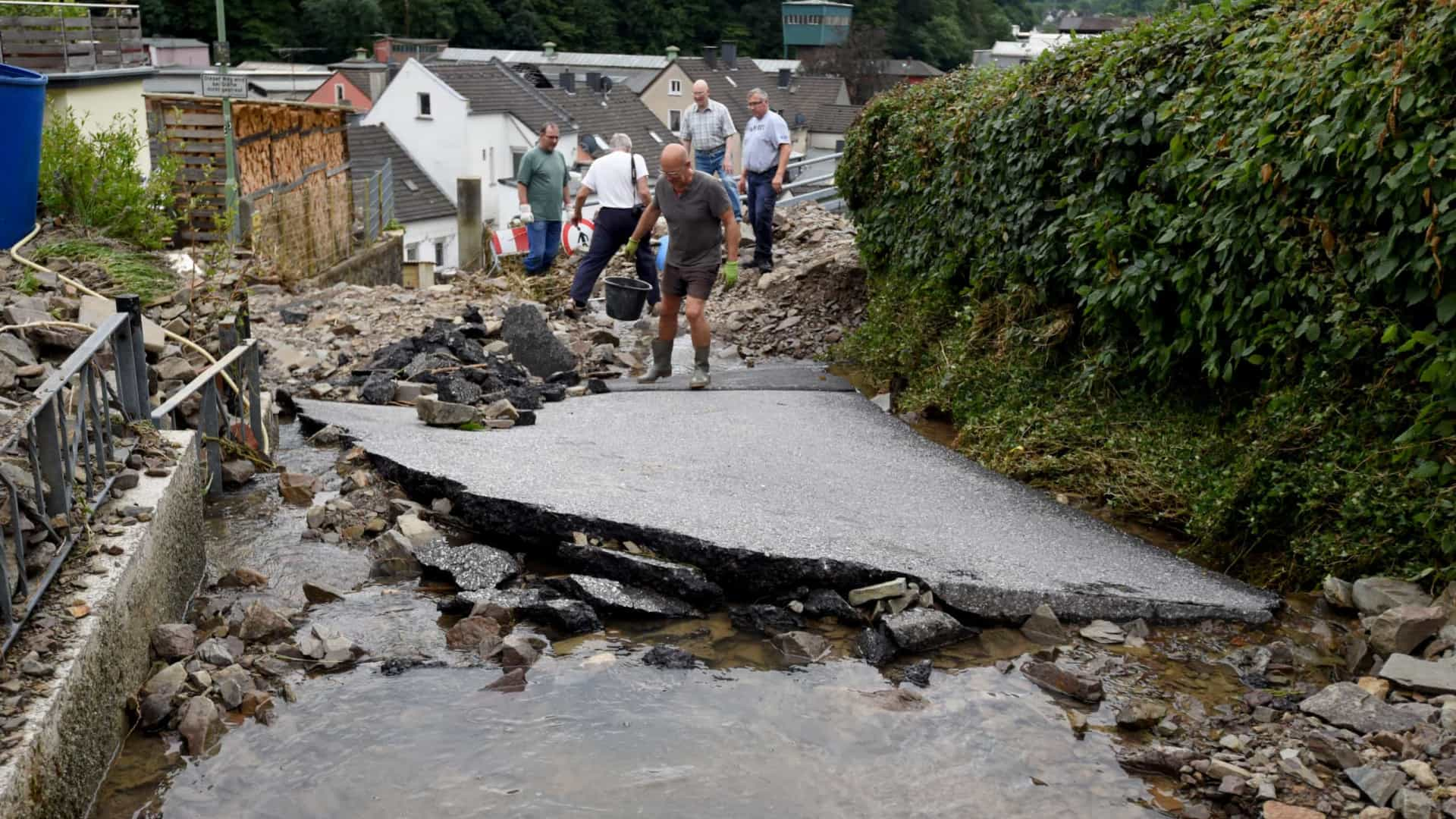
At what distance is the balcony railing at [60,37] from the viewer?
63.4 feet

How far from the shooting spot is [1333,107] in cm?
560

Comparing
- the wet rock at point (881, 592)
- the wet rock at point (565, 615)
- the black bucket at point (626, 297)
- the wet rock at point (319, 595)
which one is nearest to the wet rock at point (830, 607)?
the wet rock at point (881, 592)

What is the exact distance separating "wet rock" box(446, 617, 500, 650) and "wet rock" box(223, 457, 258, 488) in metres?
2.58

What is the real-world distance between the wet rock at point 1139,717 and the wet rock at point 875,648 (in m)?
1.00

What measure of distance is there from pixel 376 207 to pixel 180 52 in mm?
47044

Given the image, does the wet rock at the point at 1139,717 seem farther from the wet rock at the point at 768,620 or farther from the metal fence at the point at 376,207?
the metal fence at the point at 376,207

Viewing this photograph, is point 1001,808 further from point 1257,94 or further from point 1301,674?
point 1257,94

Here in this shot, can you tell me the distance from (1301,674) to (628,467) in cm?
383

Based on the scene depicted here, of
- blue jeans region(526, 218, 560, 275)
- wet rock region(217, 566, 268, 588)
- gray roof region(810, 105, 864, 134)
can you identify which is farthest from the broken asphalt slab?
gray roof region(810, 105, 864, 134)

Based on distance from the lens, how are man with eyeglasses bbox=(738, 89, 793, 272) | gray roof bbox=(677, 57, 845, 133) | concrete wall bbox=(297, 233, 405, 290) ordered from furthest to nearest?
gray roof bbox=(677, 57, 845, 133), concrete wall bbox=(297, 233, 405, 290), man with eyeglasses bbox=(738, 89, 793, 272)

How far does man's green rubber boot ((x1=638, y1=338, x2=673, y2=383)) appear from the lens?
35.7ft

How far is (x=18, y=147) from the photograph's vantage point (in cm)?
921

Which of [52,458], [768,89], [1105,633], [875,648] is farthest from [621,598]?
[768,89]

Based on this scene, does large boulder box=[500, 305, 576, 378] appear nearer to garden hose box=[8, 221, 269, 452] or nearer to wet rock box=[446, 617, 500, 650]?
garden hose box=[8, 221, 269, 452]
